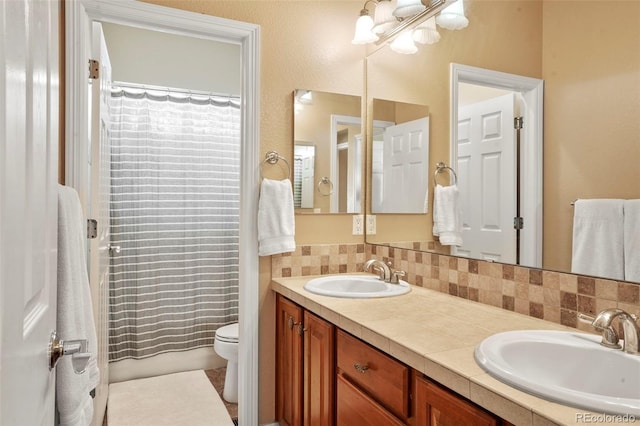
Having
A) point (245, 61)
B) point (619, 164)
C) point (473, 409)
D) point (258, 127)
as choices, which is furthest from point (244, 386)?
point (619, 164)

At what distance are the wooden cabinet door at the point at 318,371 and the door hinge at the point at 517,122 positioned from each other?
993mm

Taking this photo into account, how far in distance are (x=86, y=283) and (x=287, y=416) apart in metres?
1.17

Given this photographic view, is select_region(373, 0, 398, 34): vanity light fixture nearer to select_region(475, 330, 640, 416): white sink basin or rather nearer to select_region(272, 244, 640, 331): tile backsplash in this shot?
select_region(272, 244, 640, 331): tile backsplash

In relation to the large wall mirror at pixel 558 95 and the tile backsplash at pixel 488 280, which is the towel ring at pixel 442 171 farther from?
the tile backsplash at pixel 488 280

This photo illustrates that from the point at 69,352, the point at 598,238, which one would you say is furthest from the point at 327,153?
the point at 69,352

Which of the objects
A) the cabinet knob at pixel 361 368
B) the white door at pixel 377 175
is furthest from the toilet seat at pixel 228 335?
the cabinet knob at pixel 361 368

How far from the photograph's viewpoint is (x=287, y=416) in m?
2.00

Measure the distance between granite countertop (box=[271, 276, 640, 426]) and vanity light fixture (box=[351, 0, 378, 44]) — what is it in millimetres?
1355

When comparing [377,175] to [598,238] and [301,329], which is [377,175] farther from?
[598,238]

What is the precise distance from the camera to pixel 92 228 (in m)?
1.84

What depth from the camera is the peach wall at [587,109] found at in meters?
1.15

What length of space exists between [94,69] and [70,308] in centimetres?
121

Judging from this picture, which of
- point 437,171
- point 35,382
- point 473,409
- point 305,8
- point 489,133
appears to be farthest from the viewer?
point 305,8

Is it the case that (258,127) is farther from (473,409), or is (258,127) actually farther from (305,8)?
(473,409)
